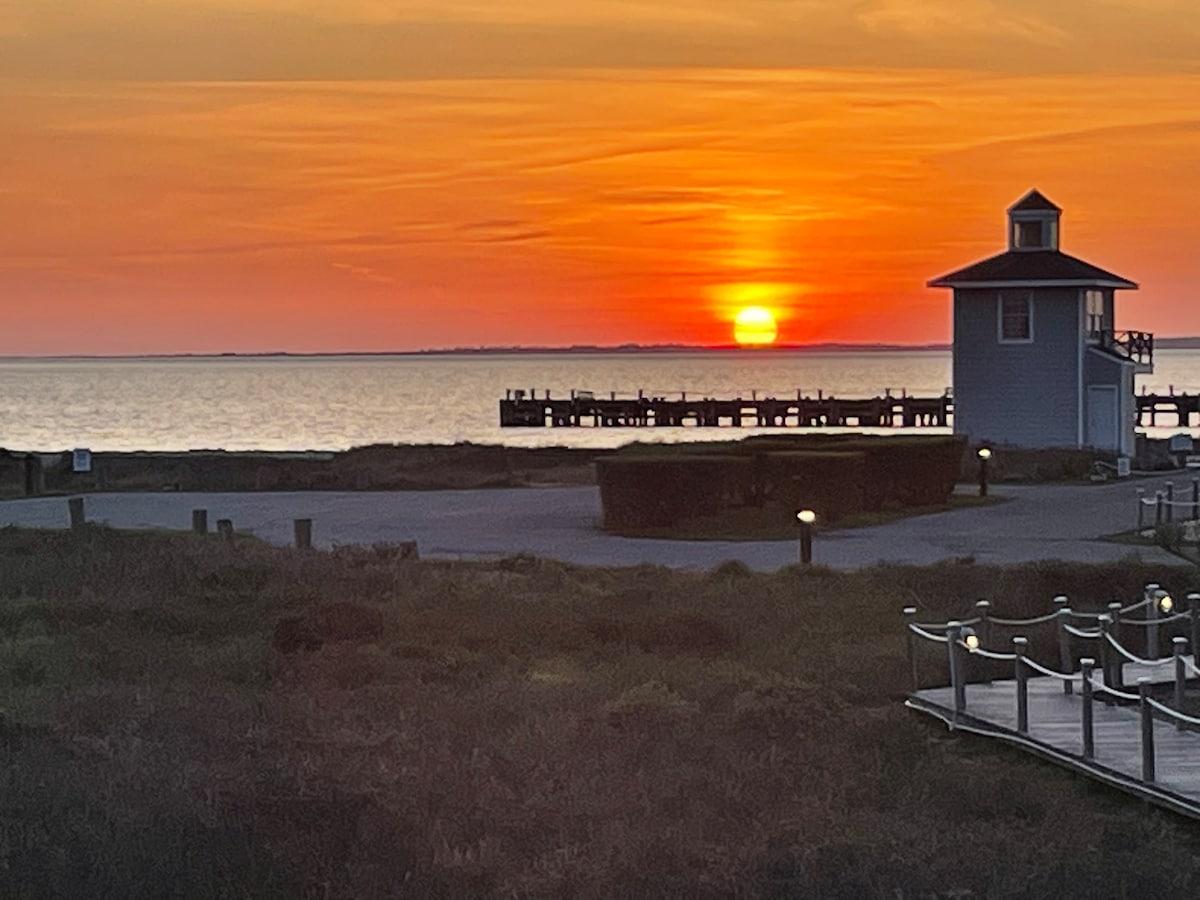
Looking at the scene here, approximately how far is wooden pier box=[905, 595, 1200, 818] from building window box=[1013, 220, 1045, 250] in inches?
1370

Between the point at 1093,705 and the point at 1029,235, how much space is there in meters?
39.2

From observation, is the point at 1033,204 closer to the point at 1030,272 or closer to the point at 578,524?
the point at 1030,272

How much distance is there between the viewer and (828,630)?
1920 cm

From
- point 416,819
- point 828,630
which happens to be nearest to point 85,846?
point 416,819

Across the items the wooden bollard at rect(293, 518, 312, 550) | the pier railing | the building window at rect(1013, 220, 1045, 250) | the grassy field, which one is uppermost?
the building window at rect(1013, 220, 1045, 250)

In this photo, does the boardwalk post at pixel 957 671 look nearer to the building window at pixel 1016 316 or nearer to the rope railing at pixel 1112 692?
the rope railing at pixel 1112 692

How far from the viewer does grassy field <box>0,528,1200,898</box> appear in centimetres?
1021

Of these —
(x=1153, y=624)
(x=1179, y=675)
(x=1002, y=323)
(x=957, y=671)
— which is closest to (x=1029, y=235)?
(x=1002, y=323)

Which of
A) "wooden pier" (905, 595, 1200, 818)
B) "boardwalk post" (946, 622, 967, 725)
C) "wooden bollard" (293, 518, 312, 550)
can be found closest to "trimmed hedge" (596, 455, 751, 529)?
"wooden bollard" (293, 518, 312, 550)

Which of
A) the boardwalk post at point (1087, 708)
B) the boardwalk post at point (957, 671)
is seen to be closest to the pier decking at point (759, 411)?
the boardwalk post at point (957, 671)

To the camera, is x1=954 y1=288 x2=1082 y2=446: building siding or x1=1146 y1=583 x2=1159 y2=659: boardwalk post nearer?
x1=1146 y1=583 x2=1159 y2=659: boardwalk post

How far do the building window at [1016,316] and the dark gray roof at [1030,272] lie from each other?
1.62 feet

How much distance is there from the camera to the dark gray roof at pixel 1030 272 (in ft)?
163

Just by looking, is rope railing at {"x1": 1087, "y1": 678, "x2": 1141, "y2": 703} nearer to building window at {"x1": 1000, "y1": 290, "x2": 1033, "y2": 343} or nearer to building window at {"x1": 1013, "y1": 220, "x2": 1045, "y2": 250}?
building window at {"x1": 1000, "y1": 290, "x2": 1033, "y2": 343}
